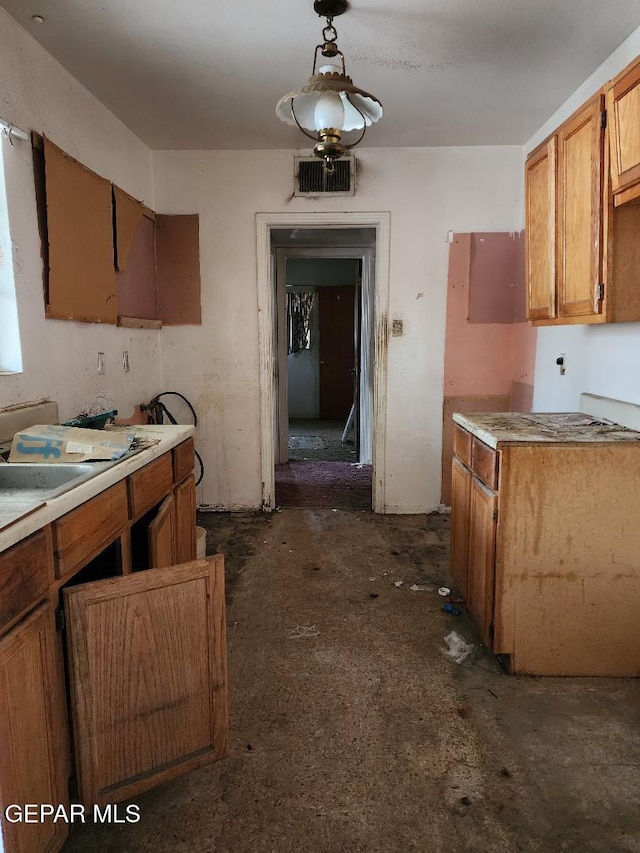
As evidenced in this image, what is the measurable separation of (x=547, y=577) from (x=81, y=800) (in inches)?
64.0

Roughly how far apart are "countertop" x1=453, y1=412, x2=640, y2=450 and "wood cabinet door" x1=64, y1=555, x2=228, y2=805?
Result: 120cm

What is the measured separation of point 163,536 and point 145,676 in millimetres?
613

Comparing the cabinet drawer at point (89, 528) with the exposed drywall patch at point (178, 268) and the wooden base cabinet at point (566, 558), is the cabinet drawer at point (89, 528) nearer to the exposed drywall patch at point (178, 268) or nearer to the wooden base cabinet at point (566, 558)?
the wooden base cabinet at point (566, 558)

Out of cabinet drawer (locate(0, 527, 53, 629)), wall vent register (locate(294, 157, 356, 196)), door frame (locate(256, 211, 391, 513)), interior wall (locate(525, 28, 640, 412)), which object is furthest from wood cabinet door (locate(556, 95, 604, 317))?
cabinet drawer (locate(0, 527, 53, 629))

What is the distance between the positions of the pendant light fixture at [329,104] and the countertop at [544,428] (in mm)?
1206

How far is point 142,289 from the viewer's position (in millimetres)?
3410

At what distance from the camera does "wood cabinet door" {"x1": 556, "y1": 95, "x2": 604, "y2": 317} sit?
6.48ft

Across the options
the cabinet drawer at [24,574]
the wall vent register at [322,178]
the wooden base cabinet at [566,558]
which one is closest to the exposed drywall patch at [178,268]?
the wall vent register at [322,178]

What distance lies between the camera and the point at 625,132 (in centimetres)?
178

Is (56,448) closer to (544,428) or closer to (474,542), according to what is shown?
(474,542)

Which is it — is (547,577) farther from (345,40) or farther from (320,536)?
(345,40)

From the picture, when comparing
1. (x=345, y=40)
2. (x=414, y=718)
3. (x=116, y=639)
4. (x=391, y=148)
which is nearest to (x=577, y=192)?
(x=345, y=40)

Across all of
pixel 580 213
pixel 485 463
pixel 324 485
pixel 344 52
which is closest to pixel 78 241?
pixel 344 52

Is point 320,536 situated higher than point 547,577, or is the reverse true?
point 547,577
